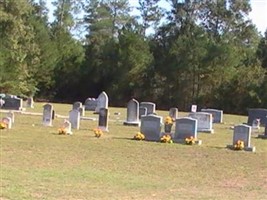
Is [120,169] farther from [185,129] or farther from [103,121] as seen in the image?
[103,121]

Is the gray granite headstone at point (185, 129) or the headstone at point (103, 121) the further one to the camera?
the headstone at point (103, 121)

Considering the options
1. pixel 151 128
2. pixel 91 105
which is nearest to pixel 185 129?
pixel 151 128

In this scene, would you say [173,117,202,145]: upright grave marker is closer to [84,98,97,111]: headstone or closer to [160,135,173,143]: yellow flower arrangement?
[160,135,173,143]: yellow flower arrangement

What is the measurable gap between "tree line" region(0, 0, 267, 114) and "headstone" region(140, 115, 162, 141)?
29.5 m

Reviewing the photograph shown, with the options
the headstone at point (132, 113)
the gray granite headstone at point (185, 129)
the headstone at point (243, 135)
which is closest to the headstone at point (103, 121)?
the gray granite headstone at point (185, 129)

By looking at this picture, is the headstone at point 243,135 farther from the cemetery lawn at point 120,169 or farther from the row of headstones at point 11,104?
the row of headstones at point 11,104

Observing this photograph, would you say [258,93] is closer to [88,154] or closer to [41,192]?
[88,154]

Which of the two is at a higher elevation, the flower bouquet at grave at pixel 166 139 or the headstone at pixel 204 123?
the headstone at pixel 204 123

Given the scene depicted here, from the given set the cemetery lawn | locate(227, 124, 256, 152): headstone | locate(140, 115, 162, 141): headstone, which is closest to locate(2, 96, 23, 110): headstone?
the cemetery lawn

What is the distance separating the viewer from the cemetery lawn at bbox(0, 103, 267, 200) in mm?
10723

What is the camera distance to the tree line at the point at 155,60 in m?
52.3

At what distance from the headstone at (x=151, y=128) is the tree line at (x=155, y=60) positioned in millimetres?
29479

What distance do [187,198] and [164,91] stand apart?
4719 cm

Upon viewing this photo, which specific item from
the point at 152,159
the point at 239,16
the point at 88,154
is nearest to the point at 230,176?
the point at 152,159
